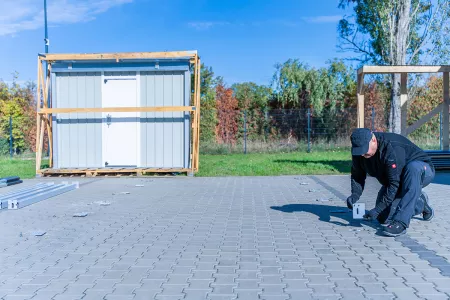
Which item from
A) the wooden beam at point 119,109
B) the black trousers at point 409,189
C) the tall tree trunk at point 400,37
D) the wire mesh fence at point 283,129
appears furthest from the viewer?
the wire mesh fence at point 283,129

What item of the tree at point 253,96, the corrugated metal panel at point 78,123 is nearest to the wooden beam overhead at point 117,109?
the corrugated metal panel at point 78,123

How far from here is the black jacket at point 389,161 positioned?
600 cm

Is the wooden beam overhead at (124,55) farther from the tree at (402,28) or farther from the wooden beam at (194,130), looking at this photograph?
the tree at (402,28)

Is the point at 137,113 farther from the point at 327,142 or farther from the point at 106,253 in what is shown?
the point at 327,142

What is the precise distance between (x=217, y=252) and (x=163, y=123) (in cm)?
1008

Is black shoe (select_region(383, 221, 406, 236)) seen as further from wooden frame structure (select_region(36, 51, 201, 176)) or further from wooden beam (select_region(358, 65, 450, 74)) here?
wooden frame structure (select_region(36, 51, 201, 176))

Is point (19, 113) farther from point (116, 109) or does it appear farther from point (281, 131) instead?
point (116, 109)

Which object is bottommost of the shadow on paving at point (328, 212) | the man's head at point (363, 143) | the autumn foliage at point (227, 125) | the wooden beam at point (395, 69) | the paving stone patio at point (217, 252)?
the paving stone patio at point (217, 252)

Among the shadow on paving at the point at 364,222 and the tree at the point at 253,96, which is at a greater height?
the tree at the point at 253,96

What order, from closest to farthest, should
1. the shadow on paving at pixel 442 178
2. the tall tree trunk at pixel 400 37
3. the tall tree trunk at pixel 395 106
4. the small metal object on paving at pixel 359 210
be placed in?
the small metal object on paving at pixel 359 210
the shadow on paving at pixel 442 178
the tall tree trunk at pixel 395 106
the tall tree trunk at pixel 400 37

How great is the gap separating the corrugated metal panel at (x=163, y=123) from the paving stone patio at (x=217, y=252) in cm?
547

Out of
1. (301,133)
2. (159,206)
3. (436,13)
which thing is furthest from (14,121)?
(436,13)

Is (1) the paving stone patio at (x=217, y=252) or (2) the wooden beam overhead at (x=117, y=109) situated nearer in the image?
(1) the paving stone patio at (x=217, y=252)

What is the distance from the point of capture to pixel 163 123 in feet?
50.2
